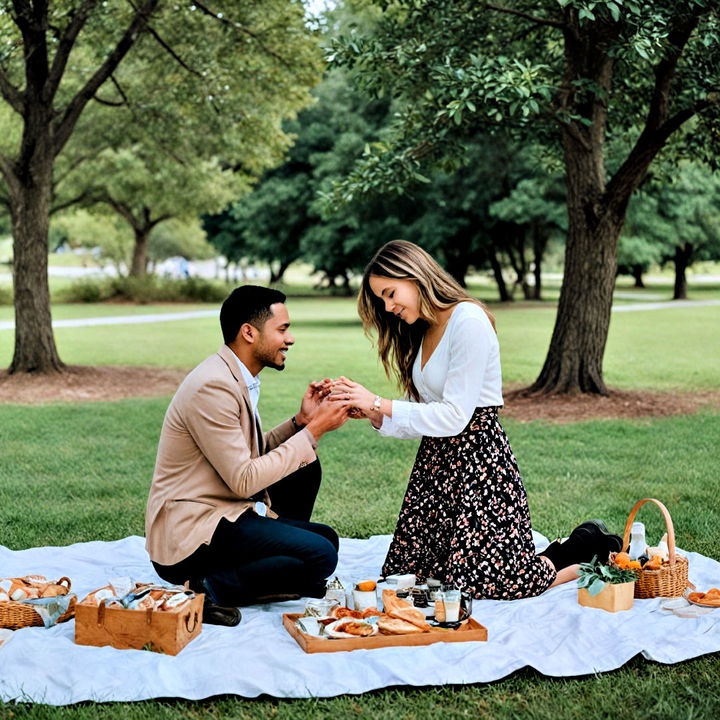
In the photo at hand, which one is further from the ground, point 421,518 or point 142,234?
point 142,234

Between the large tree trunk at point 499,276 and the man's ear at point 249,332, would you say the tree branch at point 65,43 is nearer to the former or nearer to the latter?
the man's ear at point 249,332

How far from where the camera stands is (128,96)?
1672 cm

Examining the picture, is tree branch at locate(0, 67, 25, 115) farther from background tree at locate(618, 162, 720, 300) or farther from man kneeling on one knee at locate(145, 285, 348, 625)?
background tree at locate(618, 162, 720, 300)

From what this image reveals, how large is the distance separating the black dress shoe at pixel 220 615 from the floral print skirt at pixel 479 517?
99 centimetres

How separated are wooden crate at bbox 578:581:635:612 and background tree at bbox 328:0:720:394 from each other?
6.45m

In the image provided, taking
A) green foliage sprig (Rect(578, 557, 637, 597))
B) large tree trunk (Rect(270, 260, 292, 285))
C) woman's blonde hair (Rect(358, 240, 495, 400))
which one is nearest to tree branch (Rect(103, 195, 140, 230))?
large tree trunk (Rect(270, 260, 292, 285))

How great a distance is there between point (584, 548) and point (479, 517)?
2.54 ft

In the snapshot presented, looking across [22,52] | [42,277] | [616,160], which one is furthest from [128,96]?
[616,160]

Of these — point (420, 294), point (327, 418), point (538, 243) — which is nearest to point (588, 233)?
point (420, 294)

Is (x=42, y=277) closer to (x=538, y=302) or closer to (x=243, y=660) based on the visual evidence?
(x=243, y=660)

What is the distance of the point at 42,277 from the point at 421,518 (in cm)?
1020

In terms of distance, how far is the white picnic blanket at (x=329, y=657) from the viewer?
382cm

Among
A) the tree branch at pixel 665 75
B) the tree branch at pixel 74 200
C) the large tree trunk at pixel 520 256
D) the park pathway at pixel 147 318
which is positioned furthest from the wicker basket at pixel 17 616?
the large tree trunk at pixel 520 256

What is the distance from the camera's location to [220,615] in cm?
447
